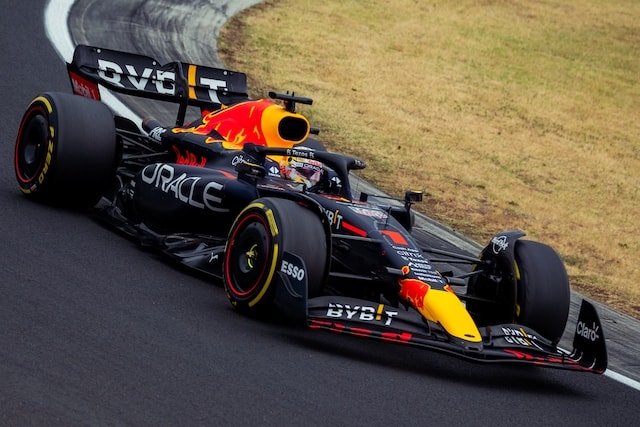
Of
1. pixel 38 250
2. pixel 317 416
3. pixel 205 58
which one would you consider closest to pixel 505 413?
pixel 317 416

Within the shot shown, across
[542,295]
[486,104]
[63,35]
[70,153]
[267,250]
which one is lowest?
[542,295]

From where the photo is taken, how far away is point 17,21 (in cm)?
1599

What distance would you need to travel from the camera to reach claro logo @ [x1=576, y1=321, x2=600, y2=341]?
7.73m

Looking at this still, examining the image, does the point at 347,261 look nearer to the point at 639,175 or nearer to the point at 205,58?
the point at 205,58

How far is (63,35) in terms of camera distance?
1573 cm

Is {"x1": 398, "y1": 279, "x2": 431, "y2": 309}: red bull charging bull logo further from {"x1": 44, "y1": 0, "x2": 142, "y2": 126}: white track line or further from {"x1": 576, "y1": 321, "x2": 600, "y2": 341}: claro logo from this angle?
{"x1": 44, "y1": 0, "x2": 142, "y2": 126}: white track line

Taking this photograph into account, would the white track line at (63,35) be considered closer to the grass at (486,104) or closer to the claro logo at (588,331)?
the grass at (486,104)

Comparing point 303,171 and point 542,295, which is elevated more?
point 303,171

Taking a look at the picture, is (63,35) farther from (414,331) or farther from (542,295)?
(414,331)

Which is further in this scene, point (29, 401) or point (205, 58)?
point (205, 58)

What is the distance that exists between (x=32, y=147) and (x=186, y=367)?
3.91 metres

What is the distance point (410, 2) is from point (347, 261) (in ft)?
55.7

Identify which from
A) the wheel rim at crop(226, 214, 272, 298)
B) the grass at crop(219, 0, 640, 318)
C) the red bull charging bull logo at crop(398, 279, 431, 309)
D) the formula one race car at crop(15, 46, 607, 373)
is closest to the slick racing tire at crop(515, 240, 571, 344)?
the formula one race car at crop(15, 46, 607, 373)

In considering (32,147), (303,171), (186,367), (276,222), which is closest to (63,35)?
(32,147)
